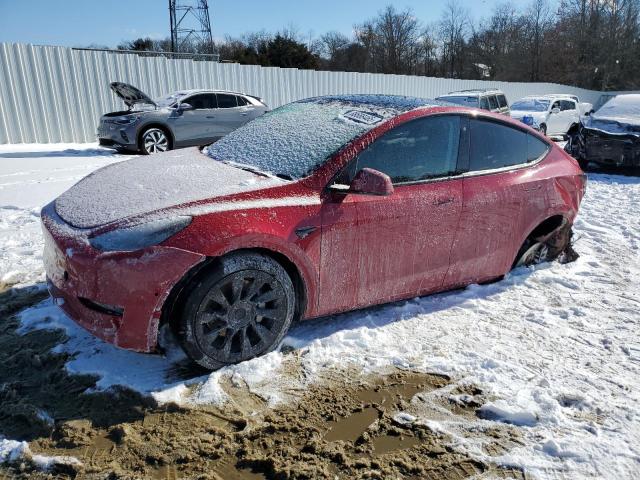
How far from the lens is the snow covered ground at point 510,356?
7.79ft

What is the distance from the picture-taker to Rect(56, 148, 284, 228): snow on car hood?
8.86 feet

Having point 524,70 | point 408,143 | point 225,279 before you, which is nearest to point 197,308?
point 225,279

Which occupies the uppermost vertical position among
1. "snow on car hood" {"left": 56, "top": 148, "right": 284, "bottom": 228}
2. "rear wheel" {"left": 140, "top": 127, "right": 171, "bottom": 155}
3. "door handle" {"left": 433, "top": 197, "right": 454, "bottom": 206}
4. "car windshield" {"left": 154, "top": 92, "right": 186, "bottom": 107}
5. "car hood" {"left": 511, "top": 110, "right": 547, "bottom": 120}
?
"car windshield" {"left": 154, "top": 92, "right": 186, "bottom": 107}

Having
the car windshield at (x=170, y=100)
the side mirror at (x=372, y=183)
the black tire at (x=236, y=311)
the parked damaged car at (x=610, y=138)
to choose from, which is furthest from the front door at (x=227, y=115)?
the black tire at (x=236, y=311)

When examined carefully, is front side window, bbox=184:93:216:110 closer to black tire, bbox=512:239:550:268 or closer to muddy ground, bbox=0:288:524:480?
black tire, bbox=512:239:550:268

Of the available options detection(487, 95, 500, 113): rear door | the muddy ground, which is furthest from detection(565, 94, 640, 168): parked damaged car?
the muddy ground

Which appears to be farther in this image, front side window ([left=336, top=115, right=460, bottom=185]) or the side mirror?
front side window ([left=336, top=115, right=460, bottom=185])

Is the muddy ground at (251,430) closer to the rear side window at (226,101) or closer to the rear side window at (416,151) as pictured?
the rear side window at (416,151)

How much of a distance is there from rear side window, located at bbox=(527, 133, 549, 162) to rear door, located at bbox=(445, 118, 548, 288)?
14 millimetres

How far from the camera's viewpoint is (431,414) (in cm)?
256

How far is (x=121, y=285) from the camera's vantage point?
95.1 inches

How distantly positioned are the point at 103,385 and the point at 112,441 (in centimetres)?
47

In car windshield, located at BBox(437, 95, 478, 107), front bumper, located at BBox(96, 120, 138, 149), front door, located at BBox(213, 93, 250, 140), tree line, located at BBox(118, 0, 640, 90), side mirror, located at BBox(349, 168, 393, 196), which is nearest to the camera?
side mirror, located at BBox(349, 168, 393, 196)

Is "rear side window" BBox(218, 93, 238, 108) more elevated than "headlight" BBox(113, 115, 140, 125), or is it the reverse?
"rear side window" BBox(218, 93, 238, 108)
